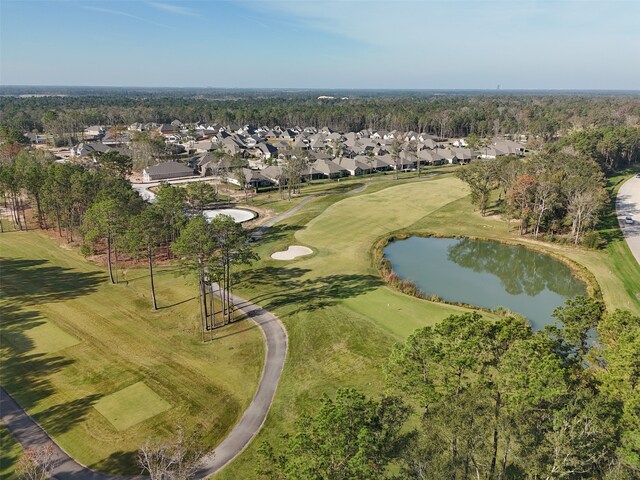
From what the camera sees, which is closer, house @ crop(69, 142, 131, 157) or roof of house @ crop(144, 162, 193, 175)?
roof of house @ crop(144, 162, 193, 175)

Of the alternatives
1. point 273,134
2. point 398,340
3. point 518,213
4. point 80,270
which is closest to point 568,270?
point 518,213

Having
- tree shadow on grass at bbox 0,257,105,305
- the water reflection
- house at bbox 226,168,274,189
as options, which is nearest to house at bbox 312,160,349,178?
house at bbox 226,168,274,189

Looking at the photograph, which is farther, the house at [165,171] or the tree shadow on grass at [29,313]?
the house at [165,171]

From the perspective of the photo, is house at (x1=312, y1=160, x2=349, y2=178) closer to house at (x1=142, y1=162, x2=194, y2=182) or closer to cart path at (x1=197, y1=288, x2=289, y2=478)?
house at (x1=142, y1=162, x2=194, y2=182)

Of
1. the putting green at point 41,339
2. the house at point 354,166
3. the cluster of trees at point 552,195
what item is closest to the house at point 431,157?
the house at point 354,166

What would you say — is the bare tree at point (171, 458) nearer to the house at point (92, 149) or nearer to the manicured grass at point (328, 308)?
the manicured grass at point (328, 308)

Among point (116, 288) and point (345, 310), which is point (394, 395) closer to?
point (345, 310)

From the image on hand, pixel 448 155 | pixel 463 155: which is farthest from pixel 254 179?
pixel 463 155
